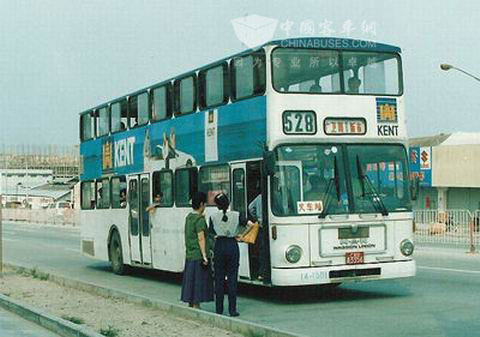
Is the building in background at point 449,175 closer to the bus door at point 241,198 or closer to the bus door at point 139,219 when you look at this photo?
the bus door at point 139,219

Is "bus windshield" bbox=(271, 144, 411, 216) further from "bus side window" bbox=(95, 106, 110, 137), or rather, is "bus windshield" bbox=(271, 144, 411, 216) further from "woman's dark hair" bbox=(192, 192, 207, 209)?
"bus side window" bbox=(95, 106, 110, 137)

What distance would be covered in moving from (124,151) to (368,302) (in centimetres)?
800

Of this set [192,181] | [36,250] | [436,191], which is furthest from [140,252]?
[436,191]

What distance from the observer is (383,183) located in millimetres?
13469

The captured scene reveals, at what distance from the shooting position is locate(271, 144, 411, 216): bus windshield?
1290cm

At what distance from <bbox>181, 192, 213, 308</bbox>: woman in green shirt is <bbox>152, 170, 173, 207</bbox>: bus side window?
15.1ft

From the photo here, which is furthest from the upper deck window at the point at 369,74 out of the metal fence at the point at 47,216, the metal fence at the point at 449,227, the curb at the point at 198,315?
the metal fence at the point at 47,216

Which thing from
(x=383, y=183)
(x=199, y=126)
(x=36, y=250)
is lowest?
(x=36, y=250)

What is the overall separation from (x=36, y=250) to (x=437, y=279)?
19.4m

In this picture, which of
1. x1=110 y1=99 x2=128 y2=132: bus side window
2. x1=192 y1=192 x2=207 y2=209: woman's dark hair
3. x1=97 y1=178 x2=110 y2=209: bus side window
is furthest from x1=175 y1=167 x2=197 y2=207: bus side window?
x1=97 y1=178 x2=110 y2=209: bus side window

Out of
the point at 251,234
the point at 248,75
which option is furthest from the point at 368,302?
the point at 248,75

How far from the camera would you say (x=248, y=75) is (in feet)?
45.0

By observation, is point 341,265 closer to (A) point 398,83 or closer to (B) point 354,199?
(B) point 354,199

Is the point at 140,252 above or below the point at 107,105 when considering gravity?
below
